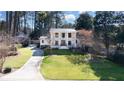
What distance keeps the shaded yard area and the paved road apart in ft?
0.28

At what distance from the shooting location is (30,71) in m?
5.25

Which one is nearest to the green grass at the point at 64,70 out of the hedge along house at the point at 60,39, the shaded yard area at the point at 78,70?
the shaded yard area at the point at 78,70

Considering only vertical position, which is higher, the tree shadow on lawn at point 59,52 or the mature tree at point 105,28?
the mature tree at point 105,28

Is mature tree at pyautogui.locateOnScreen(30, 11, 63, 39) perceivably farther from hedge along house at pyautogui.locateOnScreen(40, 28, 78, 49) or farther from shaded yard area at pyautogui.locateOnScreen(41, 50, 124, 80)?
shaded yard area at pyautogui.locateOnScreen(41, 50, 124, 80)

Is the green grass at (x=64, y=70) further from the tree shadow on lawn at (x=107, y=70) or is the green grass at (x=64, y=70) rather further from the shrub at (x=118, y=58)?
the shrub at (x=118, y=58)

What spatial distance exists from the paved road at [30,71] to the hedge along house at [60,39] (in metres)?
0.17

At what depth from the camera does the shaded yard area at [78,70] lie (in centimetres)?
521

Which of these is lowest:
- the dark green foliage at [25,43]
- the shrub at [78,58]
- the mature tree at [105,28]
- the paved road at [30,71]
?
the paved road at [30,71]

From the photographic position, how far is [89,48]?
17.4ft

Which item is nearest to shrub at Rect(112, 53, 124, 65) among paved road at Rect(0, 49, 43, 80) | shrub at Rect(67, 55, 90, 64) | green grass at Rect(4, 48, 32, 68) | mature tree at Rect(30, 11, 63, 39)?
shrub at Rect(67, 55, 90, 64)

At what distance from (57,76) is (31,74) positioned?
34 cm

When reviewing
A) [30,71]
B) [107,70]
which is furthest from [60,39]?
[107,70]
